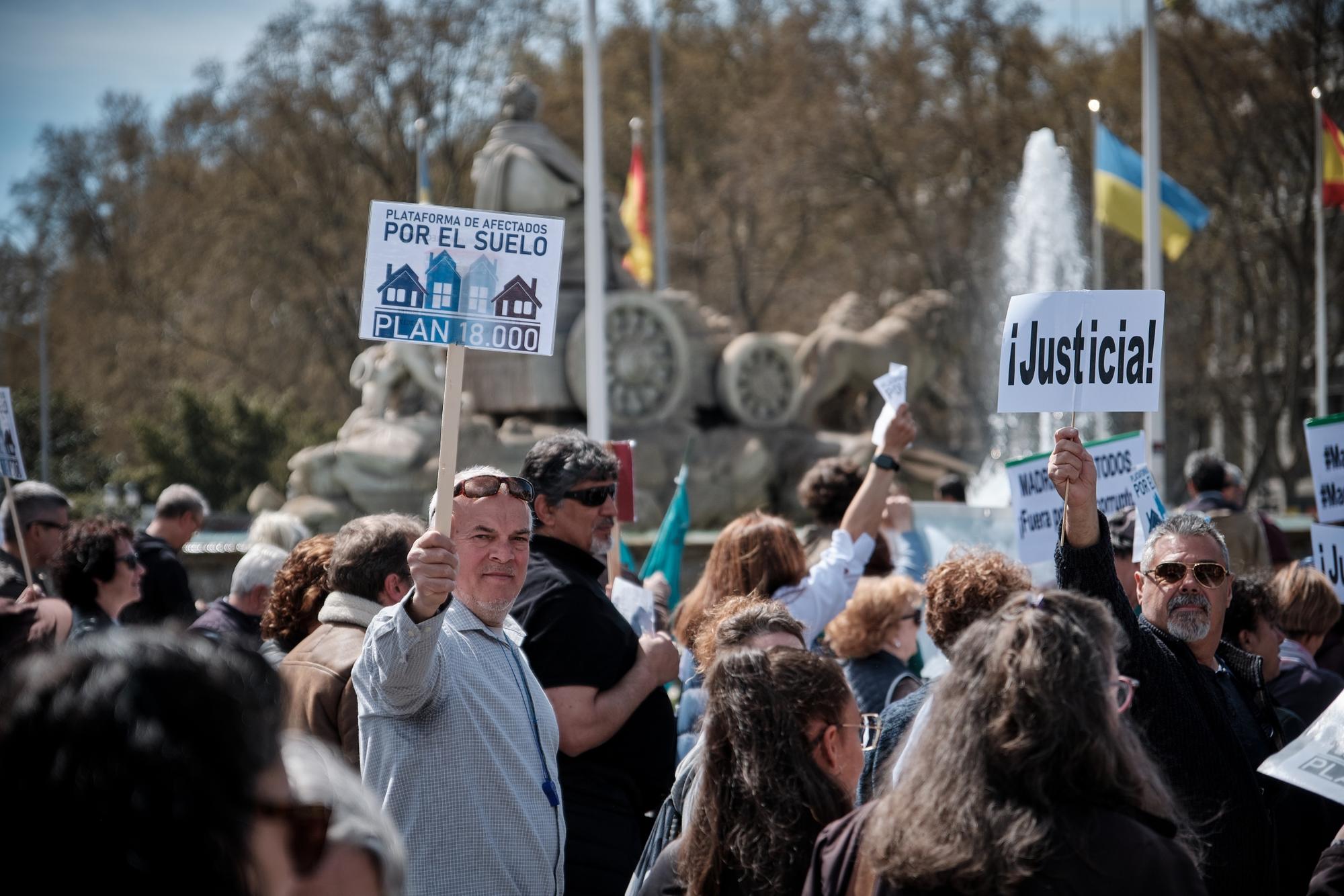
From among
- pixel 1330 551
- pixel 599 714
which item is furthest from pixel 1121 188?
pixel 599 714

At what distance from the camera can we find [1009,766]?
2.19 m

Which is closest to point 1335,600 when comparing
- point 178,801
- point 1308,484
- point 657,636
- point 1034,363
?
point 1034,363

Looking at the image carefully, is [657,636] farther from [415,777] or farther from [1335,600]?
[1335,600]

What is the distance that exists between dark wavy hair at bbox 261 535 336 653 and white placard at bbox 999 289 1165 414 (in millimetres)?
1938

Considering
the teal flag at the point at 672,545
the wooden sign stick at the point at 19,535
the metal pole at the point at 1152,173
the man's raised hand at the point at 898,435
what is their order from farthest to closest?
the metal pole at the point at 1152,173 → the teal flag at the point at 672,545 → the wooden sign stick at the point at 19,535 → the man's raised hand at the point at 898,435

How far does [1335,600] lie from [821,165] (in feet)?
92.0

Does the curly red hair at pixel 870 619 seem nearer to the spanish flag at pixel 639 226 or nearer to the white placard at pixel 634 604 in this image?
Answer: the white placard at pixel 634 604

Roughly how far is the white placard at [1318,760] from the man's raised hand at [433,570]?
62.6 inches

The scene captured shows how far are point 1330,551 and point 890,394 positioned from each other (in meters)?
2.02

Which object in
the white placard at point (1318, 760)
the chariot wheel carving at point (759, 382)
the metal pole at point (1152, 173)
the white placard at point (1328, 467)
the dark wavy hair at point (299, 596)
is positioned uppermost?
the metal pole at point (1152, 173)

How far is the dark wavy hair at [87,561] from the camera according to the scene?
18.6 feet

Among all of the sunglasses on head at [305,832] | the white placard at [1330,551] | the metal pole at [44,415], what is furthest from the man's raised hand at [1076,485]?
the metal pole at [44,415]

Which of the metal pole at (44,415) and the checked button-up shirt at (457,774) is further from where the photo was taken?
the metal pole at (44,415)

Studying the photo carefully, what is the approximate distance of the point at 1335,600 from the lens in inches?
225
